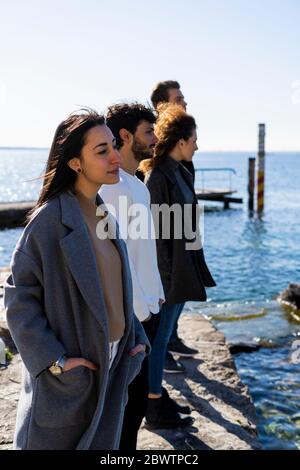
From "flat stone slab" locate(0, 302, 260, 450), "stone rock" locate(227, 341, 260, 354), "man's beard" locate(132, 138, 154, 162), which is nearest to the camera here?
"man's beard" locate(132, 138, 154, 162)

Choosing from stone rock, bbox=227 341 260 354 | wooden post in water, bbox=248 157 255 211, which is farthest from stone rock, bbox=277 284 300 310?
wooden post in water, bbox=248 157 255 211

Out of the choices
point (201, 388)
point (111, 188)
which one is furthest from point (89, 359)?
point (201, 388)

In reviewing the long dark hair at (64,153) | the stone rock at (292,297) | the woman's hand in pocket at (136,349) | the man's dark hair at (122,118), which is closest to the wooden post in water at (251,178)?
the stone rock at (292,297)

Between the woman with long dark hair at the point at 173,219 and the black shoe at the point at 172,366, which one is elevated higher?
the woman with long dark hair at the point at 173,219

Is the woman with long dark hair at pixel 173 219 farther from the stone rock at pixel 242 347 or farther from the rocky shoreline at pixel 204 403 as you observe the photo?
the stone rock at pixel 242 347

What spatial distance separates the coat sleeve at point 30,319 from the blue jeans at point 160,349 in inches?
71.1

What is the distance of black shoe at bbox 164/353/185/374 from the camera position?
4738 mm

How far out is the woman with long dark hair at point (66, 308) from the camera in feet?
6.42

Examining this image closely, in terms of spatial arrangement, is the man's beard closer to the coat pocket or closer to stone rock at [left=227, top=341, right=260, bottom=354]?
the coat pocket

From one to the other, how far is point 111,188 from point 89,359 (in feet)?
3.13

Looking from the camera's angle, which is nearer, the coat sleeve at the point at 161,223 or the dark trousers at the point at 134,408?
the dark trousers at the point at 134,408

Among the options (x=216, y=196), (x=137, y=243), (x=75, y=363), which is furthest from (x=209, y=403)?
(x=216, y=196)

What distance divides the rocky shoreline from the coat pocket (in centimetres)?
161
